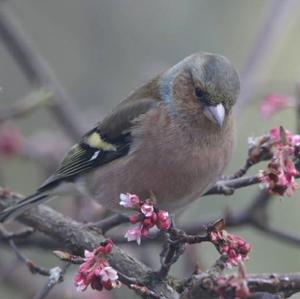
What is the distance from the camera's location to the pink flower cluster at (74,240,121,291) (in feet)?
9.20

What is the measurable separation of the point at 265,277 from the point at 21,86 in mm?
6035

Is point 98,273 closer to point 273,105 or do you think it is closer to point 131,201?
point 131,201

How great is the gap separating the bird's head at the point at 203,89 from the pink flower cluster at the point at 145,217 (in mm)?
1098

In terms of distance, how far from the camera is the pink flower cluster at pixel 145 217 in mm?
2904

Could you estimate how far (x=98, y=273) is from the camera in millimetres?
2807

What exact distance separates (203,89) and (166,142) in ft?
1.16

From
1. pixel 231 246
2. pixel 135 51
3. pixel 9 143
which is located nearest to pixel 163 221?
pixel 231 246

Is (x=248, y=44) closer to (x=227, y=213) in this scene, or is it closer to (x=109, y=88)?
(x=109, y=88)

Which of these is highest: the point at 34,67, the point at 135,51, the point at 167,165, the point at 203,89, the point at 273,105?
the point at 34,67

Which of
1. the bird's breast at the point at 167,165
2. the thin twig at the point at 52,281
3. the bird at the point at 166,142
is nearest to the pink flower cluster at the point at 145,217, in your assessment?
the thin twig at the point at 52,281

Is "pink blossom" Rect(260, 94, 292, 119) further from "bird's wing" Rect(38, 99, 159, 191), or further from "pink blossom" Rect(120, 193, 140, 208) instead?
"pink blossom" Rect(120, 193, 140, 208)

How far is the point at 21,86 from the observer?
28.1ft

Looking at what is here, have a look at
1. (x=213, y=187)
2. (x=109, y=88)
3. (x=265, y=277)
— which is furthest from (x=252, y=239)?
(x=265, y=277)

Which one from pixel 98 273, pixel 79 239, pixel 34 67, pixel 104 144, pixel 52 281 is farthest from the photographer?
pixel 34 67
